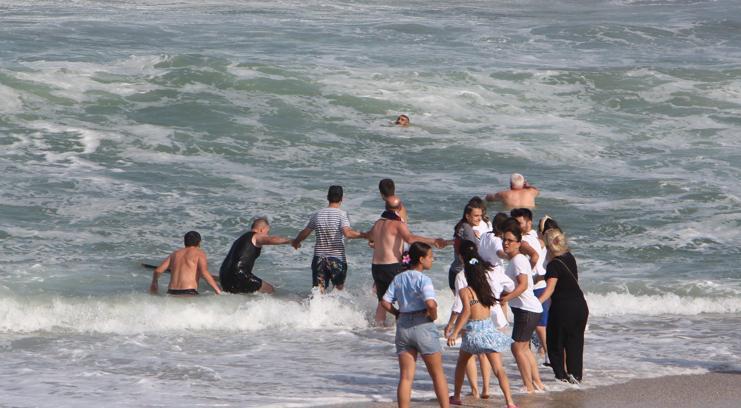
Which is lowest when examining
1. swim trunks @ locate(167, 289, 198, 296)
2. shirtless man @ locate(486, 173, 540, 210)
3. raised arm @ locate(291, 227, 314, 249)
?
swim trunks @ locate(167, 289, 198, 296)

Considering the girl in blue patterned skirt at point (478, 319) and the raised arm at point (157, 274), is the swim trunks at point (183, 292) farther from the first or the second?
the girl in blue patterned skirt at point (478, 319)

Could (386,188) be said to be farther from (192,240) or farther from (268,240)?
(192,240)

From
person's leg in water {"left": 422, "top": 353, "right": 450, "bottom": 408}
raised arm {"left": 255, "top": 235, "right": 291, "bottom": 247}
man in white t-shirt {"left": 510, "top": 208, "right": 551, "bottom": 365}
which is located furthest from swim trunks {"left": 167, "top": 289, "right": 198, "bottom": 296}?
person's leg in water {"left": 422, "top": 353, "right": 450, "bottom": 408}

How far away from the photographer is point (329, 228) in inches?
507

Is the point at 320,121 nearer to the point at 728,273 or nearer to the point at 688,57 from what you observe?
the point at 728,273

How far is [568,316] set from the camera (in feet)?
31.9

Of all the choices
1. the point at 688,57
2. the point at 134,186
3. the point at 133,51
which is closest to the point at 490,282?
the point at 134,186

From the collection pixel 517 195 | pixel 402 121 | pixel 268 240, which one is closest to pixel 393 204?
pixel 268 240

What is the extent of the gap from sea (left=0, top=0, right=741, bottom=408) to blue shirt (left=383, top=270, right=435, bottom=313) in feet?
4.95

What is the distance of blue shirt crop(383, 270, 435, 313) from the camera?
27.7ft

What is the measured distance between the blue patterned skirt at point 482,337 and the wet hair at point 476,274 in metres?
0.18

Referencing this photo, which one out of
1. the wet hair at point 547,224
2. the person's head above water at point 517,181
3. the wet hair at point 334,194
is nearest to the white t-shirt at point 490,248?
the wet hair at point 547,224

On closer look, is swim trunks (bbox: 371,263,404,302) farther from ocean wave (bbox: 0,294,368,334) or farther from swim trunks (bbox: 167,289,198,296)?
swim trunks (bbox: 167,289,198,296)

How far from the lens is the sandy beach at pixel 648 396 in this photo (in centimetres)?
955
